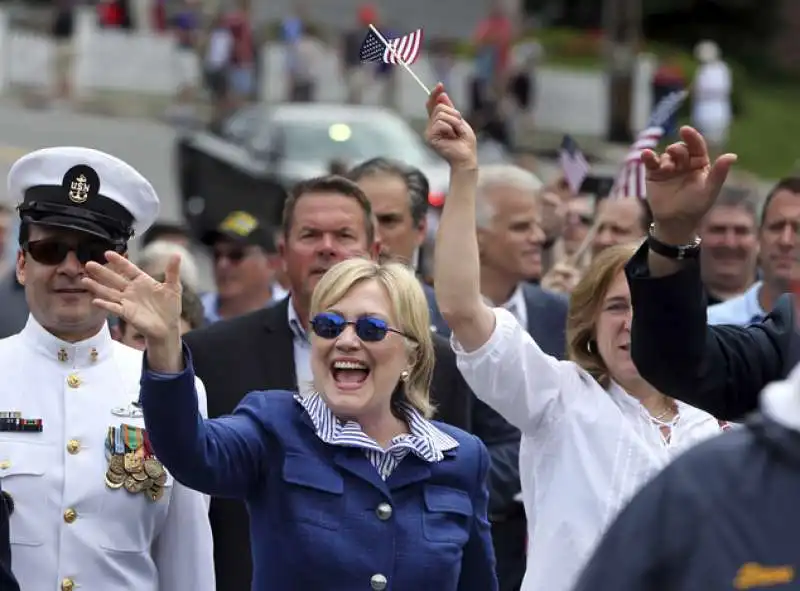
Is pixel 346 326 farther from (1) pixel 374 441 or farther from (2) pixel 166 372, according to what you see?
(2) pixel 166 372

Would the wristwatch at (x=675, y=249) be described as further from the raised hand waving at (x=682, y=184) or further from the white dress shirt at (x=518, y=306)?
the white dress shirt at (x=518, y=306)

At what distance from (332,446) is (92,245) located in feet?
2.76

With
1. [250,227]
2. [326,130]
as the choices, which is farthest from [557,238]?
[326,130]

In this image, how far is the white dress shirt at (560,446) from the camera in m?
5.13

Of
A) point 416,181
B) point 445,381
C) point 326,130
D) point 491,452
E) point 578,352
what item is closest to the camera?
point 578,352

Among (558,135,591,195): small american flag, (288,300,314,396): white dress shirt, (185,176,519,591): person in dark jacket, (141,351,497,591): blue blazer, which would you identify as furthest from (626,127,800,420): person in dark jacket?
(558,135,591,195): small american flag

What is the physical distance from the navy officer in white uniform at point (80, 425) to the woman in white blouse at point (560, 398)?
2.75ft

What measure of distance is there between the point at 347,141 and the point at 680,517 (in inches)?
803

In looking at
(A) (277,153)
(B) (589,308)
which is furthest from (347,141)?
(B) (589,308)

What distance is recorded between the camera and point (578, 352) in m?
5.71

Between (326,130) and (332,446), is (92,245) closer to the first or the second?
(332,446)

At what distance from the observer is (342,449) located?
511cm

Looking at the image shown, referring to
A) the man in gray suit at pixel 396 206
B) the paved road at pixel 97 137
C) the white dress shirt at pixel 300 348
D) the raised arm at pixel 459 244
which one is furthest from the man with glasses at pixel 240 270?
the paved road at pixel 97 137

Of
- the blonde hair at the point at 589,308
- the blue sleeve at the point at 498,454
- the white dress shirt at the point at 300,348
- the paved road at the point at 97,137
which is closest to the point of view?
the blonde hair at the point at 589,308
